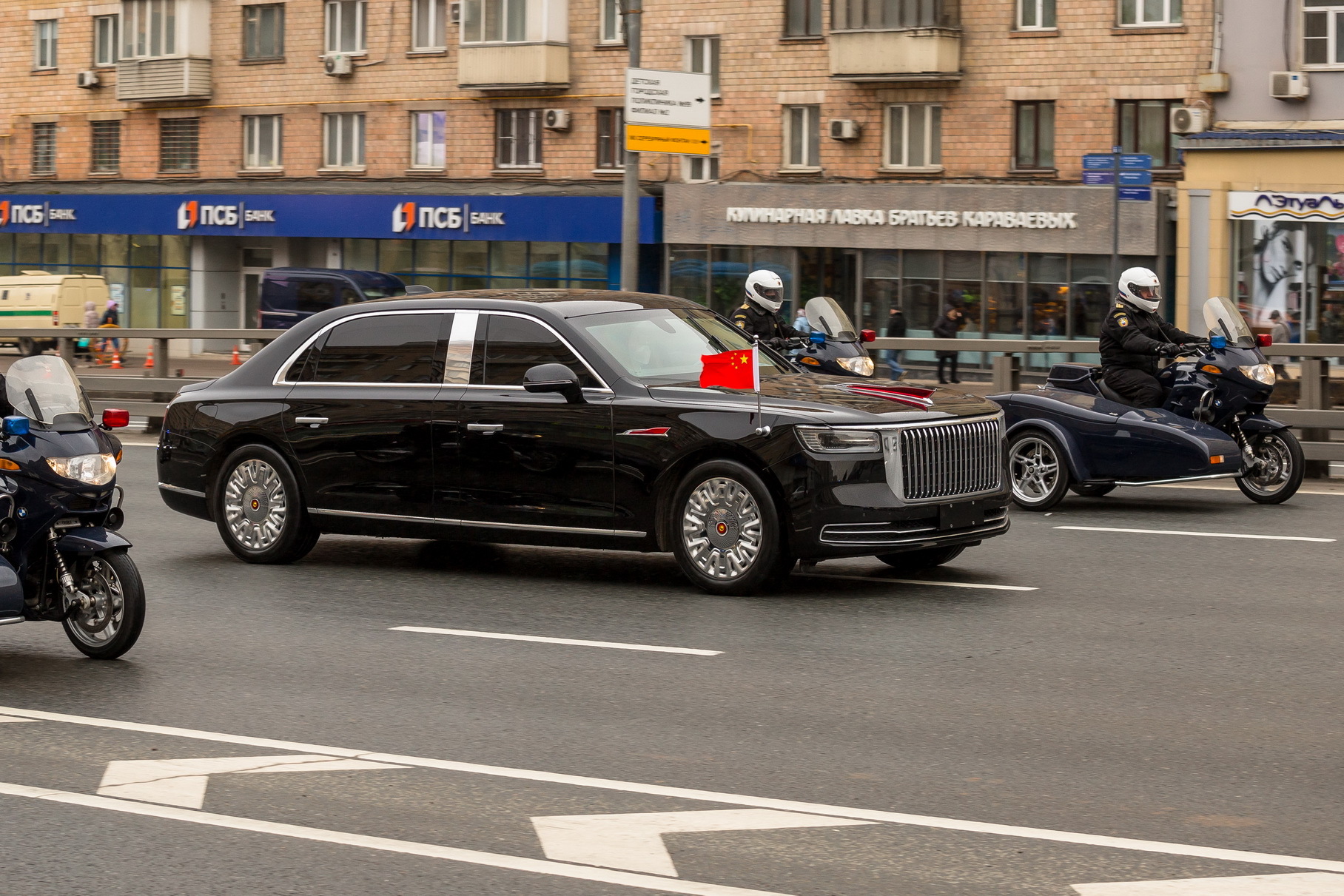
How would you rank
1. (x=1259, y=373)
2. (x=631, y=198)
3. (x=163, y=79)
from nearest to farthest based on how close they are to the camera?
(x=1259, y=373) → (x=631, y=198) → (x=163, y=79)

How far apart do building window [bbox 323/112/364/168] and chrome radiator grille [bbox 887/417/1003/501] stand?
125ft

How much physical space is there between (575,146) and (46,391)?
36008mm

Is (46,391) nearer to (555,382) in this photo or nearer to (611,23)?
(555,382)

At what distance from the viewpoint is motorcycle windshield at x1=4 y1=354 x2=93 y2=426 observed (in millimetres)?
8148

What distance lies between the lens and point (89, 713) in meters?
7.45

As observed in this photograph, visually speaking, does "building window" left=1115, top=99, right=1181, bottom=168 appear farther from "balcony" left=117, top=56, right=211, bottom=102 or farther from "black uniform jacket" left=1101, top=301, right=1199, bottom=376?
"balcony" left=117, top=56, right=211, bottom=102

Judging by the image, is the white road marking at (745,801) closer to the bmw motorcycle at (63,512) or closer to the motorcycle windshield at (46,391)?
the bmw motorcycle at (63,512)

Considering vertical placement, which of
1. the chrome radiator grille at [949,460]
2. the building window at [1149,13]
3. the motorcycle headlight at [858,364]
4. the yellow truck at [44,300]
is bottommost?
the chrome radiator grille at [949,460]

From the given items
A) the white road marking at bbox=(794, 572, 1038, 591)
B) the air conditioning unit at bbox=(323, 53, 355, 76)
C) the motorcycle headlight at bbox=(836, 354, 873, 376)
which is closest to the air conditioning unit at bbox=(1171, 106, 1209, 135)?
the air conditioning unit at bbox=(323, 53, 355, 76)

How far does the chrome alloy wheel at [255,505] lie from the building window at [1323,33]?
27270mm

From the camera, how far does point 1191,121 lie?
35406 millimetres

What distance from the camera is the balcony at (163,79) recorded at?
49375 mm

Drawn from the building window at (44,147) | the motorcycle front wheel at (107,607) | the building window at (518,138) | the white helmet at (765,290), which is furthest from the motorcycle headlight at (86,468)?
the building window at (44,147)

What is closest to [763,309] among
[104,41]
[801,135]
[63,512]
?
[63,512]
